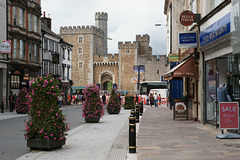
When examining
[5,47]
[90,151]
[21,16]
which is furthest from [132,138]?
[21,16]

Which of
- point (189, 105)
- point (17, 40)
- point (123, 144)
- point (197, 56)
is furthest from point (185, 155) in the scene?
point (17, 40)

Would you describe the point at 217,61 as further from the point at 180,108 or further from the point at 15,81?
the point at 15,81

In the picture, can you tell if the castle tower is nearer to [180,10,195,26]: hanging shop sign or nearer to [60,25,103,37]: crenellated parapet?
[60,25,103,37]: crenellated parapet

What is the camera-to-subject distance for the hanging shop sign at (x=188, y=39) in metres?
14.8

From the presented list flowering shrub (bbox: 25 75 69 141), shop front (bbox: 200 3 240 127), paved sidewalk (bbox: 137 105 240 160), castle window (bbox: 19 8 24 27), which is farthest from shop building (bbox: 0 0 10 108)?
flowering shrub (bbox: 25 75 69 141)

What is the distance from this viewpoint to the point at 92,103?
16406mm

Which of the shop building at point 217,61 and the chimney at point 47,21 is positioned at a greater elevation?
the chimney at point 47,21

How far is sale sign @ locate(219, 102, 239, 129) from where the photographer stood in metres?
9.84

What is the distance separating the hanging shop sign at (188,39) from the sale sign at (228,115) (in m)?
5.35

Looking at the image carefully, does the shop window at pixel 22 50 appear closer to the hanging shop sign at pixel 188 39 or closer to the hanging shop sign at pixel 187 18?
the hanging shop sign at pixel 188 39

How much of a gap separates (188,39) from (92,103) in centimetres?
521

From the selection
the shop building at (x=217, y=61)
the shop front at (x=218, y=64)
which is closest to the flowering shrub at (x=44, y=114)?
the shop building at (x=217, y=61)

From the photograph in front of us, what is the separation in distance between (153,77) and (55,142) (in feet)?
229

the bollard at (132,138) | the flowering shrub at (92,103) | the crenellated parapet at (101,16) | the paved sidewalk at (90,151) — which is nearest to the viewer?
the paved sidewalk at (90,151)
